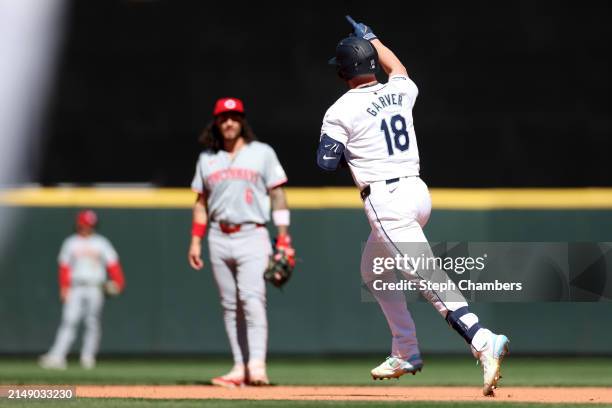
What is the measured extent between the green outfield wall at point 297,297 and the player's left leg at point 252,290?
3547 mm

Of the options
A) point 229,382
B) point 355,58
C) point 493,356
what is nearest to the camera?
point 493,356

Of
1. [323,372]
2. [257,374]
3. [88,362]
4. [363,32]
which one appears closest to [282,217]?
[257,374]

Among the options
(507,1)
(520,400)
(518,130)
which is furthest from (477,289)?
(520,400)

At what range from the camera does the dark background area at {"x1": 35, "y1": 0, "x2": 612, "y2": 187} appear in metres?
10.9

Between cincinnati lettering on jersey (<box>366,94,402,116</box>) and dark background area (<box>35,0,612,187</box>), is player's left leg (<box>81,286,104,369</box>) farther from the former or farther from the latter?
cincinnati lettering on jersey (<box>366,94,402,116</box>)

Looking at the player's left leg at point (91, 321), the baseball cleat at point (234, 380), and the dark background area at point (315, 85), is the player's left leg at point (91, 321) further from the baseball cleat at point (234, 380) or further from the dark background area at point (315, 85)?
the baseball cleat at point (234, 380)

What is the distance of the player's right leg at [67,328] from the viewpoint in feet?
33.3

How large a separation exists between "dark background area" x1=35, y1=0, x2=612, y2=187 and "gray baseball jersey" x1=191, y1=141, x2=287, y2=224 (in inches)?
152

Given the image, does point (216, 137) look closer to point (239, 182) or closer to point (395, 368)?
point (239, 182)

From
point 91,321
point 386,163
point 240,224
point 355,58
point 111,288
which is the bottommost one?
point 91,321

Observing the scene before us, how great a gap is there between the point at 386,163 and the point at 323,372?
3683 mm

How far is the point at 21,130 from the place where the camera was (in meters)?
11.6

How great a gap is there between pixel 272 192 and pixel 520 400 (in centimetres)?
199

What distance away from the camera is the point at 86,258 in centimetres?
1046
